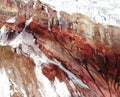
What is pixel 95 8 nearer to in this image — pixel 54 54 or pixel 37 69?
pixel 54 54

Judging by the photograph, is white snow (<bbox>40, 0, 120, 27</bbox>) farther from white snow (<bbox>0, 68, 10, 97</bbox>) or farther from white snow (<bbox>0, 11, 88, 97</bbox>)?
white snow (<bbox>0, 68, 10, 97</bbox>)

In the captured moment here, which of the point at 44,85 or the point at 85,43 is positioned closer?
the point at 85,43

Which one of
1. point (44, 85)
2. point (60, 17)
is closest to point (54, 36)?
point (60, 17)

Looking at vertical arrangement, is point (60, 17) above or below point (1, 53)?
above

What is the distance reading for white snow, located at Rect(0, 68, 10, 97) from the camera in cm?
148

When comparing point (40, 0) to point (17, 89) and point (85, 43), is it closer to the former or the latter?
point (85, 43)

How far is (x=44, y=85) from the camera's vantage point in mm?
1470

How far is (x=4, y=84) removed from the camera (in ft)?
4.87

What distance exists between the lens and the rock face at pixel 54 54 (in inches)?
52.7

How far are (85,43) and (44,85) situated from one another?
285 millimetres

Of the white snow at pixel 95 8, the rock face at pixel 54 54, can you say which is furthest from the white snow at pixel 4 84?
the white snow at pixel 95 8

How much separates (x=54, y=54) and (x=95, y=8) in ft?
0.90

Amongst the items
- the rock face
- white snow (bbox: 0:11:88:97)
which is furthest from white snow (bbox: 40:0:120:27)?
white snow (bbox: 0:11:88:97)

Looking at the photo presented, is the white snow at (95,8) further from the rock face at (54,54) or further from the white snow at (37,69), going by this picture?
the white snow at (37,69)
